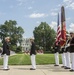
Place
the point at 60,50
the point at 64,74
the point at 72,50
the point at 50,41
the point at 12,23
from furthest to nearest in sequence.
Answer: the point at 12,23
the point at 50,41
the point at 60,50
the point at 72,50
the point at 64,74

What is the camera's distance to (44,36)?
5610 inches

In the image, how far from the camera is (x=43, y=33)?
141625 millimetres

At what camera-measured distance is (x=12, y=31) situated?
149125mm

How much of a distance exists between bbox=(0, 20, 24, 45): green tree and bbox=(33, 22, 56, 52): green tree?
10404 millimetres

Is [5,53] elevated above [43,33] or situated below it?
below

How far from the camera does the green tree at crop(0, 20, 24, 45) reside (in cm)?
14800

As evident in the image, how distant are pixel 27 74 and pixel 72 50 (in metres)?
3.15

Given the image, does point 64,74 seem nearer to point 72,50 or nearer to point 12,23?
point 72,50

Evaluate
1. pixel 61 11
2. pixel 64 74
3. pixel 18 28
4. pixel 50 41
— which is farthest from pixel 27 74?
pixel 18 28

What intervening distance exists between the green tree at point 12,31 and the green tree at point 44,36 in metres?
10.4

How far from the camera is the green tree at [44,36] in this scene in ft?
466

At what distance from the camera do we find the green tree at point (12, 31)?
14800cm

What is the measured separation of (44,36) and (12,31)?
18127mm

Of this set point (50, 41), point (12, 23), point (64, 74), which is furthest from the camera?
point (12, 23)
